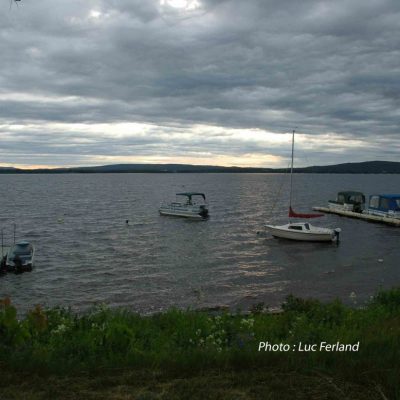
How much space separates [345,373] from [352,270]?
25.3 meters

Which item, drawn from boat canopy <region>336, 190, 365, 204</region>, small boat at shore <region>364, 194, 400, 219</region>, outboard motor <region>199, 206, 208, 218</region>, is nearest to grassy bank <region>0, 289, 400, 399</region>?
small boat at shore <region>364, 194, 400, 219</region>

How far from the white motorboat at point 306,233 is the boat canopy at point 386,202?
59.2ft

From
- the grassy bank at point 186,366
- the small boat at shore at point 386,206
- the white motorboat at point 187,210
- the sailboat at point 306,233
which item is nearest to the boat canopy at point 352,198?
the small boat at shore at point 386,206

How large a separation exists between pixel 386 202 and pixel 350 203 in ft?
28.4

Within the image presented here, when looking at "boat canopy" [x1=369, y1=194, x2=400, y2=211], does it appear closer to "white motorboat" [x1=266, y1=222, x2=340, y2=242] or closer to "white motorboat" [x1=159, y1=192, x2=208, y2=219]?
"white motorboat" [x1=266, y1=222, x2=340, y2=242]

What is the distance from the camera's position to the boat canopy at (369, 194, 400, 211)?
2178 inches

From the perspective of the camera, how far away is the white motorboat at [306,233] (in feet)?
134

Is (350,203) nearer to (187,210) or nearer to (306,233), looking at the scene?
(187,210)

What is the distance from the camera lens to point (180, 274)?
28297 mm

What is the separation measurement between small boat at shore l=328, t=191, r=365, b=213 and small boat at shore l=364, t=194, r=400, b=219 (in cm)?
418

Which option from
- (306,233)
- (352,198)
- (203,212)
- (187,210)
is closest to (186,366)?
(306,233)

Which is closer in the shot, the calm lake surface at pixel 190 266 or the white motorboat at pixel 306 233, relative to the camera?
the calm lake surface at pixel 190 266

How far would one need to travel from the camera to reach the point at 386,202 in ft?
186

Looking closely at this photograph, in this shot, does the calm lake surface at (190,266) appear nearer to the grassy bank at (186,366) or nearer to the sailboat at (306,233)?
the sailboat at (306,233)
